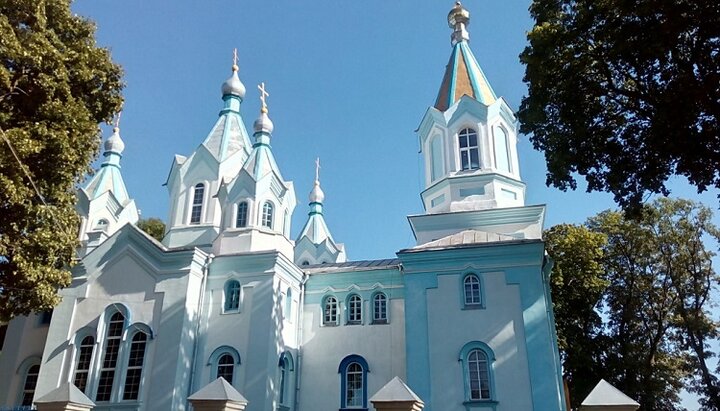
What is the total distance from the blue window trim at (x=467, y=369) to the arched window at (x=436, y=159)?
5894mm

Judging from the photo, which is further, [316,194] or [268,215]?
[316,194]

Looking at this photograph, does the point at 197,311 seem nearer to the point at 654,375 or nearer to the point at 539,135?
the point at 539,135

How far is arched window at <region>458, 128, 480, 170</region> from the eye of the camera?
1811 cm

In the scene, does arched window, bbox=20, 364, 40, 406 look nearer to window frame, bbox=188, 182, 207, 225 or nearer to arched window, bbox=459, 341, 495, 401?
window frame, bbox=188, 182, 207, 225

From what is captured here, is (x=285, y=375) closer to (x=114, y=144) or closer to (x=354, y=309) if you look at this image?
(x=354, y=309)

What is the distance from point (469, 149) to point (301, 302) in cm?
745

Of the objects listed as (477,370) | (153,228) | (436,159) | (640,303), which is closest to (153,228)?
(153,228)

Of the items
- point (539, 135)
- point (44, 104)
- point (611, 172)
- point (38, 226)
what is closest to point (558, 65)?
point (539, 135)

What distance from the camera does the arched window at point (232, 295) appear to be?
16391 mm

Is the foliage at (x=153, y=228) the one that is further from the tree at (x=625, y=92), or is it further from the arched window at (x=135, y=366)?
the tree at (x=625, y=92)

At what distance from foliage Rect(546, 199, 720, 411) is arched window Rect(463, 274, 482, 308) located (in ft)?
25.4

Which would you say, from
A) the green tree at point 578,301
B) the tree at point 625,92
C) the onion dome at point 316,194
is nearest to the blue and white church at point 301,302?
the tree at point 625,92

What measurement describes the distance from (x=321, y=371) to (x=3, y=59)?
11.7m

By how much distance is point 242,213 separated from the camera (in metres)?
17.7
